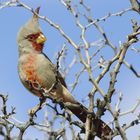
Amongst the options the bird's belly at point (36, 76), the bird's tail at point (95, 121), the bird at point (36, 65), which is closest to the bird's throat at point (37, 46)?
the bird at point (36, 65)

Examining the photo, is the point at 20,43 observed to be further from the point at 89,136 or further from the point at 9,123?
the point at 89,136

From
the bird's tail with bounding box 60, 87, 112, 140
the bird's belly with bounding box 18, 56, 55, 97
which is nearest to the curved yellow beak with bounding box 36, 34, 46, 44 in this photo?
the bird's belly with bounding box 18, 56, 55, 97

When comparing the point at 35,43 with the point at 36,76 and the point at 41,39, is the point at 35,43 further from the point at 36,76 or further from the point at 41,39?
the point at 36,76

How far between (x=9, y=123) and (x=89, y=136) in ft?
2.91

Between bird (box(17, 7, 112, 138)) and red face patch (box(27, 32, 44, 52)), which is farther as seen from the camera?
Result: red face patch (box(27, 32, 44, 52))

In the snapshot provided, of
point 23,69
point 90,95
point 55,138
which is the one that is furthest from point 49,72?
point 90,95

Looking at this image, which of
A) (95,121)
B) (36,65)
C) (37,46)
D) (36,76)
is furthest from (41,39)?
(95,121)

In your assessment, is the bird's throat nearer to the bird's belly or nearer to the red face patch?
the red face patch

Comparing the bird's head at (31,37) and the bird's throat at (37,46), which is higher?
the bird's head at (31,37)

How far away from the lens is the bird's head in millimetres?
5516

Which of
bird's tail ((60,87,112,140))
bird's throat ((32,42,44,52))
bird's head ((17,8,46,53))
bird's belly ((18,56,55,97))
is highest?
bird's head ((17,8,46,53))

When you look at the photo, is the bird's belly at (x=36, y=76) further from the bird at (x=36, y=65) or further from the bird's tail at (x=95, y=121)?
the bird's tail at (x=95, y=121)

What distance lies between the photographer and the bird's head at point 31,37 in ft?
18.1

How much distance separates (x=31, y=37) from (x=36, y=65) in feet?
1.60
